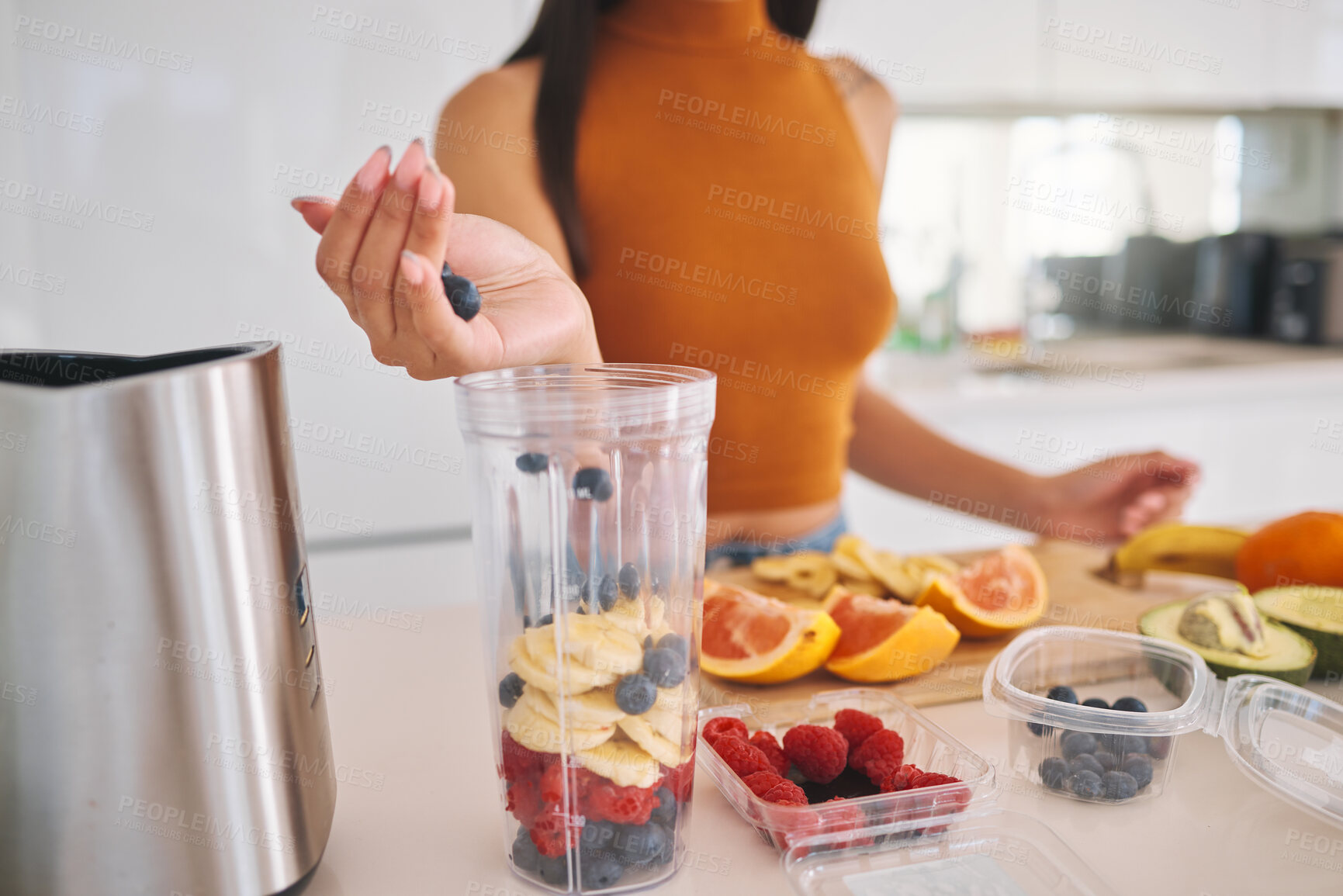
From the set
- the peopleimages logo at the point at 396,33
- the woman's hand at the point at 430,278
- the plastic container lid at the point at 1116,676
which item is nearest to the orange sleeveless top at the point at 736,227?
the woman's hand at the point at 430,278

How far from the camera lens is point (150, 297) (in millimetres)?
2037

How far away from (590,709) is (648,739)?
35 mm

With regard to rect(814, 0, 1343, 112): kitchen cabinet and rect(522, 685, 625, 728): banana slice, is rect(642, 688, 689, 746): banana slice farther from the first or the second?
rect(814, 0, 1343, 112): kitchen cabinet

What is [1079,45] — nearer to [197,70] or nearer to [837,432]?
[837,432]

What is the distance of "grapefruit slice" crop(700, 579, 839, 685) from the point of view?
788 mm

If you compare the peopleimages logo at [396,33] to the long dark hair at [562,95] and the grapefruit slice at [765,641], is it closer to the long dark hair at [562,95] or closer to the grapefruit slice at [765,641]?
the long dark hair at [562,95]

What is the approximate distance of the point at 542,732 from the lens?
52 cm

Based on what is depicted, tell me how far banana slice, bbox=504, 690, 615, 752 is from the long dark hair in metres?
0.71

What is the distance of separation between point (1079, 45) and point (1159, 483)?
1869 millimetres

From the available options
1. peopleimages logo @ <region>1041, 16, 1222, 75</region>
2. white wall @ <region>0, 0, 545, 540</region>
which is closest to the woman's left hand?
white wall @ <region>0, 0, 545, 540</region>

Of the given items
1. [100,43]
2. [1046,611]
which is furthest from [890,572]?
[100,43]

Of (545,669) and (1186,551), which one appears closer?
(545,669)

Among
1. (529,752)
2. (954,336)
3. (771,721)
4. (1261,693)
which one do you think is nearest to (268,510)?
(529,752)

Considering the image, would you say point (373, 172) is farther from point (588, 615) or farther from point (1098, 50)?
point (1098, 50)
